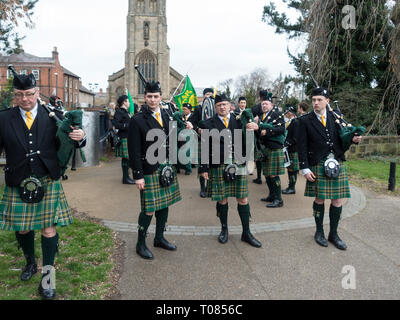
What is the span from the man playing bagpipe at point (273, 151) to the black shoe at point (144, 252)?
8.30 feet

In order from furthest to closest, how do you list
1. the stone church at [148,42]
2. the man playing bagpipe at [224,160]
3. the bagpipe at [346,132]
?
1. the stone church at [148,42]
2. the man playing bagpipe at [224,160]
3. the bagpipe at [346,132]

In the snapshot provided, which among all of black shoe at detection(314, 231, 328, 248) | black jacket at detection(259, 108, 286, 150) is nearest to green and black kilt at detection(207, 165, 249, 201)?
black shoe at detection(314, 231, 328, 248)

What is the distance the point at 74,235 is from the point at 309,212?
11.5 feet

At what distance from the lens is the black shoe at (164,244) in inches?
141

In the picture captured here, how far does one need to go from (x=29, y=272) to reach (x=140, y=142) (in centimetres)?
161

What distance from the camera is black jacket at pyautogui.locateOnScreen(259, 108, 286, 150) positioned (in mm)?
5045

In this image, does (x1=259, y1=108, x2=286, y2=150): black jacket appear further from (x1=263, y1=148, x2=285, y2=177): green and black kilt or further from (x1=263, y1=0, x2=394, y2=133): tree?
(x1=263, y1=0, x2=394, y2=133): tree

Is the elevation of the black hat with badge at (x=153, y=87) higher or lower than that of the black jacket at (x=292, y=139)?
higher

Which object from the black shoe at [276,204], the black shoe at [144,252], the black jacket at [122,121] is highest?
the black jacket at [122,121]

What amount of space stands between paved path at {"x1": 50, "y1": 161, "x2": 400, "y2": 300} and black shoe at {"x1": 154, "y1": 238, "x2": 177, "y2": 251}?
0.07 metres

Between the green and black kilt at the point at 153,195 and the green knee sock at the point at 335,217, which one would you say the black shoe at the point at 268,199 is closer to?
the green knee sock at the point at 335,217

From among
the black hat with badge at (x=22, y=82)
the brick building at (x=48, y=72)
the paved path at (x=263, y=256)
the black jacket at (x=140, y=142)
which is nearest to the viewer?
the black hat with badge at (x=22, y=82)

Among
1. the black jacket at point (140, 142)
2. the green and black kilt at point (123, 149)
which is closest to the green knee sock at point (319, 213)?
the black jacket at point (140, 142)
